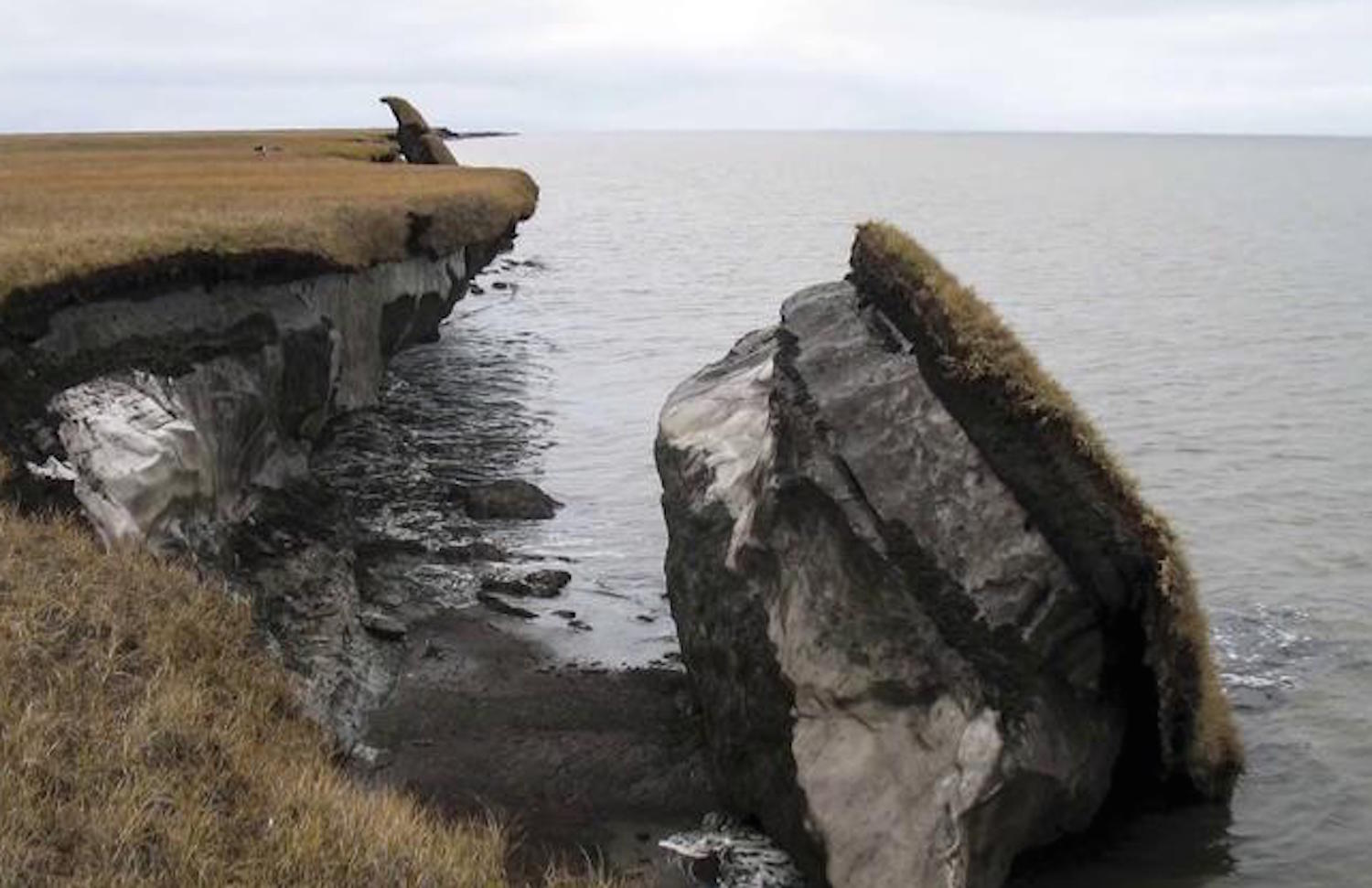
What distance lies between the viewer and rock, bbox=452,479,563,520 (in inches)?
1022

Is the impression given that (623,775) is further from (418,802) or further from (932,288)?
(932,288)

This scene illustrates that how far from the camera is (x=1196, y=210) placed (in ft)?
395

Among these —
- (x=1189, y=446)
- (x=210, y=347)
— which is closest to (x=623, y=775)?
(x=210, y=347)

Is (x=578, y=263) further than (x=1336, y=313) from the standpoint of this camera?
Yes

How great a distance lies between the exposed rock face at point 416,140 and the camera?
60469mm

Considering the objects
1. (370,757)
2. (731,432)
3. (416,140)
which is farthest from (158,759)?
(416,140)

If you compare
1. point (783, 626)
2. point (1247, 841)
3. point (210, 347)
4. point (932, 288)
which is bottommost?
point (1247, 841)

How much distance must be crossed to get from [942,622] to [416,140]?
53433mm

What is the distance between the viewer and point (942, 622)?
12.9 meters

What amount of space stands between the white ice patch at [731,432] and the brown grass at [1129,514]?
2328 millimetres

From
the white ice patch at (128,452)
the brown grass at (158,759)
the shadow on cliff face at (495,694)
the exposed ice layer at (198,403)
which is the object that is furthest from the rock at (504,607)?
the brown grass at (158,759)

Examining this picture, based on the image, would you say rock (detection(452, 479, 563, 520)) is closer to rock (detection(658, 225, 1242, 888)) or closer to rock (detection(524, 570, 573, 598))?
rock (detection(524, 570, 573, 598))

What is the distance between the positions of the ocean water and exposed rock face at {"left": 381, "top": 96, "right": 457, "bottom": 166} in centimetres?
641

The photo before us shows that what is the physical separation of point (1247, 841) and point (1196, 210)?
114917 mm
